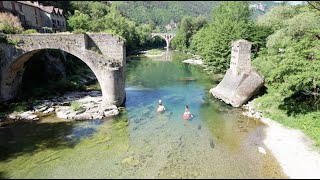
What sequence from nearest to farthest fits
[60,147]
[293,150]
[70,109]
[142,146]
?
[293,150], [60,147], [142,146], [70,109]

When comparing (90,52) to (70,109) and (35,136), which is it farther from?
(35,136)

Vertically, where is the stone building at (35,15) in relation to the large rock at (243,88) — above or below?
above

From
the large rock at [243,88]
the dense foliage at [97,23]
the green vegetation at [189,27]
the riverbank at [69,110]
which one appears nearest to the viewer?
the riverbank at [69,110]

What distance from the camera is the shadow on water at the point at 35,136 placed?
57.1 ft

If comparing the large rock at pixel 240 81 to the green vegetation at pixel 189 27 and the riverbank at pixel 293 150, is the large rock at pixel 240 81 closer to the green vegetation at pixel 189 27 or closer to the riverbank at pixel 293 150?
the riverbank at pixel 293 150

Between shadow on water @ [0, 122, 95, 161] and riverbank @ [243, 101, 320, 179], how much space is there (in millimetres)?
12405

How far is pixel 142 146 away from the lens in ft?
58.9

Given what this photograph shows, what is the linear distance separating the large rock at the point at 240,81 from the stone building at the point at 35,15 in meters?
28.1

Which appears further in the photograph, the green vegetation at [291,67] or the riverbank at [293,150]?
the green vegetation at [291,67]

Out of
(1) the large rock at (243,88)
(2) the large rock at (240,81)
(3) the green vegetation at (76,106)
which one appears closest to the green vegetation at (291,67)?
(1) the large rock at (243,88)

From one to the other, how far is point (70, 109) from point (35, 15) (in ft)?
98.4

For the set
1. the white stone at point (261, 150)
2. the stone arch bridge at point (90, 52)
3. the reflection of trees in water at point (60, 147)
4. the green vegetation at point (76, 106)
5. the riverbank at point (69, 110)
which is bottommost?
the white stone at point (261, 150)

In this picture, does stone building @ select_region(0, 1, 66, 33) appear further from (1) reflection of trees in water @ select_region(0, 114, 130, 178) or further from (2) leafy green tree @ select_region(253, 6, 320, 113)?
(2) leafy green tree @ select_region(253, 6, 320, 113)

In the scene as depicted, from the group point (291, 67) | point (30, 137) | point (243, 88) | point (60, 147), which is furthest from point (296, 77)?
point (30, 137)
